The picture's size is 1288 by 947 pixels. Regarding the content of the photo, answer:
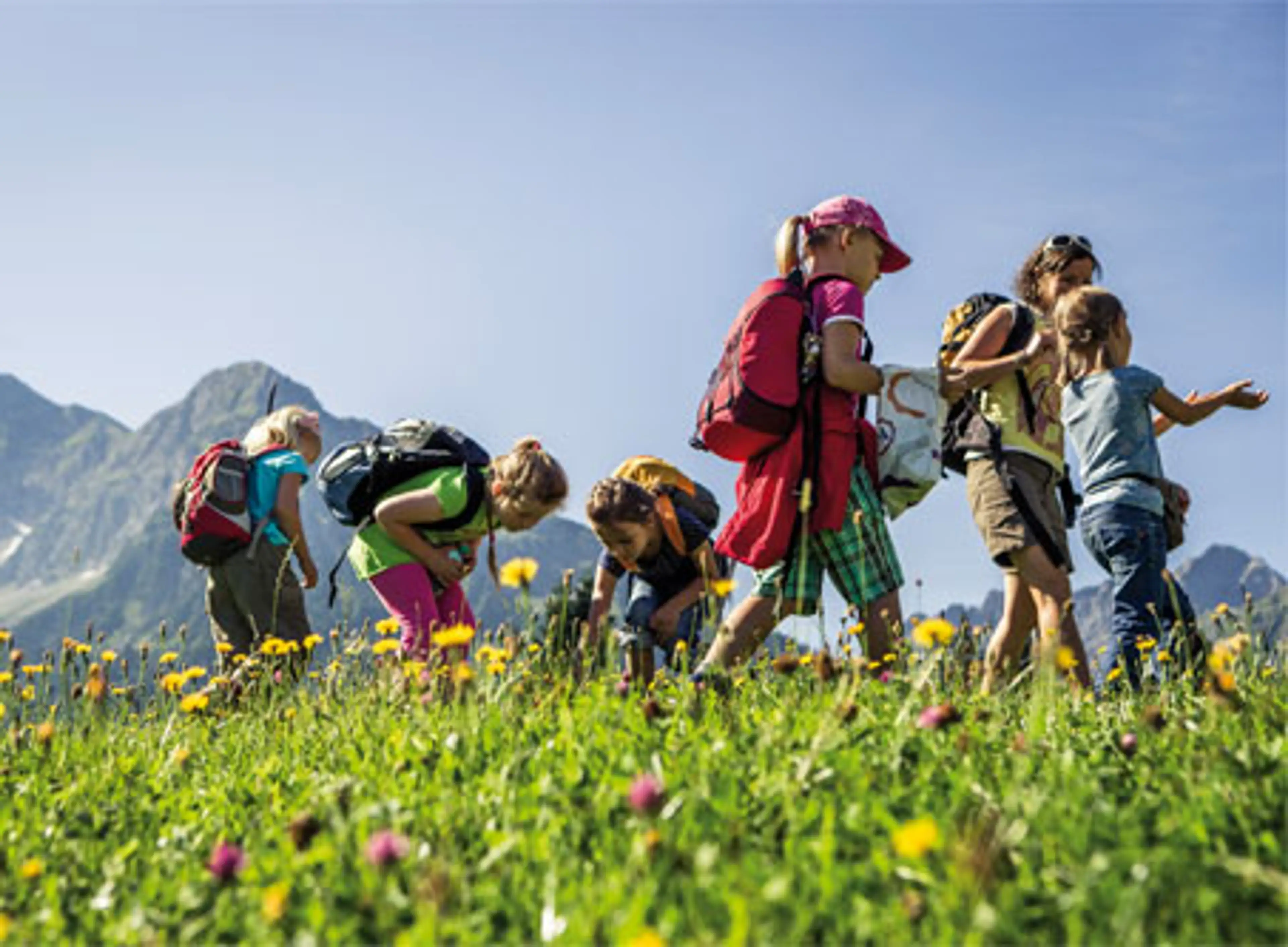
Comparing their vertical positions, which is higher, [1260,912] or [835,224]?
[835,224]

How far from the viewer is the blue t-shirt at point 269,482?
7.79m

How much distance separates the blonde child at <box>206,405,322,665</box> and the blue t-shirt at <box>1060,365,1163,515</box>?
4.76 m

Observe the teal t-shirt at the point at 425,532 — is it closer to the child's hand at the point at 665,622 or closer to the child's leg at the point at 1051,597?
the child's hand at the point at 665,622

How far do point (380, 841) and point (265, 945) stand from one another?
31 centimetres

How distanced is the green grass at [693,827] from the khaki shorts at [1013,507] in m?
1.37

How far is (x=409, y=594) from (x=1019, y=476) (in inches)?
131

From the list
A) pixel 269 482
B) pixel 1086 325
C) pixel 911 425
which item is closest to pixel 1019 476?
pixel 911 425

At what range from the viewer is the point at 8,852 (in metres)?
3.33

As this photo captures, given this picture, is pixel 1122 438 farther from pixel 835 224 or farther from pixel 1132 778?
pixel 1132 778

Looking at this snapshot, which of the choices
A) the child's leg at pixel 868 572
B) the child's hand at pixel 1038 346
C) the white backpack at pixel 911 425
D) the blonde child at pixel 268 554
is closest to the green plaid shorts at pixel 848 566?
the child's leg at pixel 868 572

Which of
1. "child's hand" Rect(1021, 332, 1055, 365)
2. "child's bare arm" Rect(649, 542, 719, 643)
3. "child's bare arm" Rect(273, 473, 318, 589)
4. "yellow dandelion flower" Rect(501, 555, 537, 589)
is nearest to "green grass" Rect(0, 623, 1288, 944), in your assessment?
"yellow dandelion flower" Rect(501, 555, 537, 589)

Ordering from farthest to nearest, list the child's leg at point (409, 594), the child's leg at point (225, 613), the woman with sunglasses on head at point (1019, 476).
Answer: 1. the child's leg at point (225, 613)
2. the child's leg at point (409, 594)
3. the woman with sunglasses on head at point (1019, 476)

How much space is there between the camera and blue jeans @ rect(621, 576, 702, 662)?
707cm

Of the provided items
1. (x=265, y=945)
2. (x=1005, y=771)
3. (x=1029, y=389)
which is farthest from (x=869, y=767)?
(x=1029, y=389)
